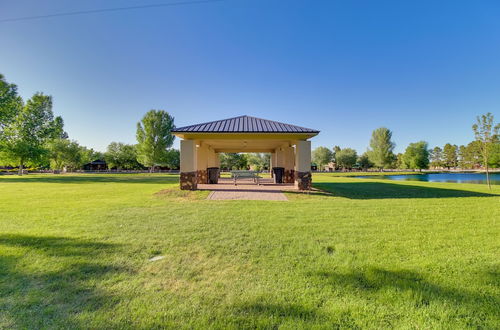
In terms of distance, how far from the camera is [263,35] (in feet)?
41.4

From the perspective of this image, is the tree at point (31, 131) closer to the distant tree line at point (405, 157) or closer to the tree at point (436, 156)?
the distant tree line at point (405, 157)

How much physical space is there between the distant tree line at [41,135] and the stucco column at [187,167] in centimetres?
2659

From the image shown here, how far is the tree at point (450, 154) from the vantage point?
2490 inches

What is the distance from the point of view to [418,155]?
2032 inches

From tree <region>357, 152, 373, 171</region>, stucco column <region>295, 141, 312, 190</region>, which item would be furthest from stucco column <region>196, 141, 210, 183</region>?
tree <region>357, 152, 373, 171</region>

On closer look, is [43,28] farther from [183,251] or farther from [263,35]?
[183,251]

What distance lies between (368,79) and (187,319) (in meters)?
21.2

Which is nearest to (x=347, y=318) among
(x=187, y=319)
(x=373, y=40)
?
(x=187, y=319)

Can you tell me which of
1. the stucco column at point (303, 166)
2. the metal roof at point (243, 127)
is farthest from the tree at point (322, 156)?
the stucco column at point (303, 166)

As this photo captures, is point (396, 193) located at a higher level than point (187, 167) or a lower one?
lower

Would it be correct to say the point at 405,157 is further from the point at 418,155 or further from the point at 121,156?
the point at 121,156

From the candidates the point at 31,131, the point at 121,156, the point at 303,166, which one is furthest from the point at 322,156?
the point at 31,131

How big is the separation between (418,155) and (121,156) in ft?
239

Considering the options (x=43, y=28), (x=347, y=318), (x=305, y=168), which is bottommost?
(x=347, y=318)
